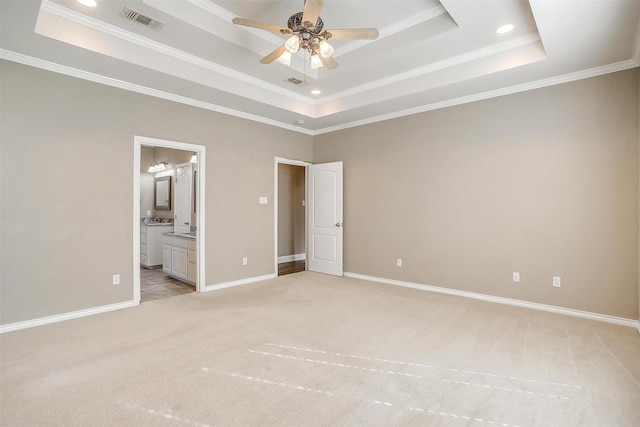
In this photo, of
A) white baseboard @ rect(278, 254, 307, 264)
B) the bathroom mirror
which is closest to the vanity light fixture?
the bathroom mirror

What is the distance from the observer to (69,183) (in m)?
3.55

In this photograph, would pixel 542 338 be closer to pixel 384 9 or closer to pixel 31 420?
pixel 384 9

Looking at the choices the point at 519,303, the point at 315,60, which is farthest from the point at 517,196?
the point at 315,60

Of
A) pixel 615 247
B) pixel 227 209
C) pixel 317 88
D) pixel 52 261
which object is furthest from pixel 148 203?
pixel 615 247

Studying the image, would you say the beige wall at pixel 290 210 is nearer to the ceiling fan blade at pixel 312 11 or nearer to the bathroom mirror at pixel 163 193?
the bathroom mirror at pixel 163 193

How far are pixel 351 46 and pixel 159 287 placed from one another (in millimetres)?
4478

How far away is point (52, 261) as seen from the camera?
11.3 ft

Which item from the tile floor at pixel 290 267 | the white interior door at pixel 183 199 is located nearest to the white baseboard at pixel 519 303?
the tile floor at pixel 290 267

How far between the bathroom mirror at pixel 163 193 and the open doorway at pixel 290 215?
2.46 metres

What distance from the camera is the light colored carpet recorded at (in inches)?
76.6

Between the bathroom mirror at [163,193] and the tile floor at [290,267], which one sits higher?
the bathroom mirror at [163,193]

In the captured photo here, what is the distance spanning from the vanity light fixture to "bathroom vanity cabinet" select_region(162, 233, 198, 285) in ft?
6.98

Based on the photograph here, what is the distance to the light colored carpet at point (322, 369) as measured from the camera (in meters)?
1.95

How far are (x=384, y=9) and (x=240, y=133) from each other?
2903 millimetres
